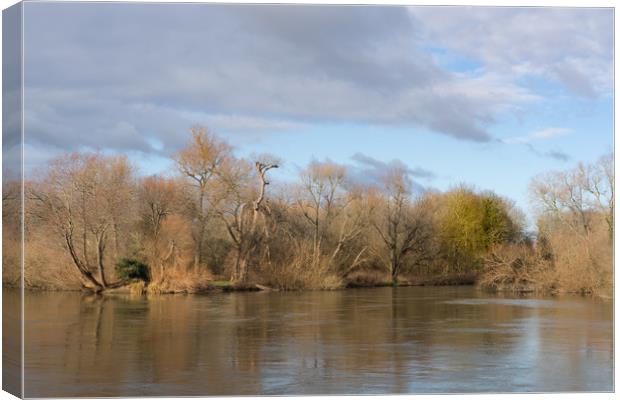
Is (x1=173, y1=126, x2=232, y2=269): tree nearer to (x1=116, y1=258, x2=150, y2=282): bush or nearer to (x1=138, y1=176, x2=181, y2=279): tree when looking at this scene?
(x1=138, y1=176, x2=181, y2=279): tree

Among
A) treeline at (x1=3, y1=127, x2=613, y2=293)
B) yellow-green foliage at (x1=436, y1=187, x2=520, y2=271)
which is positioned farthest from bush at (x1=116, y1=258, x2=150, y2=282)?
yellow-green foliage at (x1=436, y1=187, x2=520, y2=271)

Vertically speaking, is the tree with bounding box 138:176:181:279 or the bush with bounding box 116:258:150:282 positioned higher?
the tree with bounding box 138:176:181:279

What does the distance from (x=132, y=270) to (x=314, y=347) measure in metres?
9.96

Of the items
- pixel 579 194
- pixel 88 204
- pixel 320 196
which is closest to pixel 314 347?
pixel 579 194

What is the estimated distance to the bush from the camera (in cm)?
2267

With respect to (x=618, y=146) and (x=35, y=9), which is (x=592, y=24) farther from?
(x=35, y=9)

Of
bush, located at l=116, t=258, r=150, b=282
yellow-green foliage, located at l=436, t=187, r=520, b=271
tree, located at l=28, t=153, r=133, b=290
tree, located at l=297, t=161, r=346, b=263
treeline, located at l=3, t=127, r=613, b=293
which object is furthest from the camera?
bush, located at l=116, t=258, r=150, b=282

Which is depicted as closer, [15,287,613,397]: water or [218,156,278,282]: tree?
[15,287,613,397]: water

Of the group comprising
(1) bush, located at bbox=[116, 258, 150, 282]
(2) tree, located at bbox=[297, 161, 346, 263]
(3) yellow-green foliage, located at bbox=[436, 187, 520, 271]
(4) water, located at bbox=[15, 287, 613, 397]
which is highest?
(2) tree, located at bbox=[297, 161, 346, 263]

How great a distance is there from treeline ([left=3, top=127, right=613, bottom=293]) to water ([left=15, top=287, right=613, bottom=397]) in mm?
1744

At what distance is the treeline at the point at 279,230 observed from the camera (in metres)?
21.3

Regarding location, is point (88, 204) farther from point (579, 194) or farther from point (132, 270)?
point (579, 194)

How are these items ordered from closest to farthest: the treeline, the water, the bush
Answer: the water < the treeline < the bush

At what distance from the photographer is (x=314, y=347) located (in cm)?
1390
